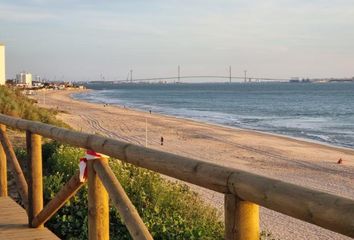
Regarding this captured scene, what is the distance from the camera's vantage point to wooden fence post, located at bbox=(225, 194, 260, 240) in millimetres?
1989

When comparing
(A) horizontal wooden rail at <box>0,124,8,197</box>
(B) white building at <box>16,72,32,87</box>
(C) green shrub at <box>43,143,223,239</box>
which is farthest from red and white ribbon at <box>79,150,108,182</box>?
(B) white building at <box>16,72,32,87</box>

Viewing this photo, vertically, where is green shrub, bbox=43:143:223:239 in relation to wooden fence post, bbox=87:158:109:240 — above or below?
below

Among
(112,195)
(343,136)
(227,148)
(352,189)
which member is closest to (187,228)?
(112,195)

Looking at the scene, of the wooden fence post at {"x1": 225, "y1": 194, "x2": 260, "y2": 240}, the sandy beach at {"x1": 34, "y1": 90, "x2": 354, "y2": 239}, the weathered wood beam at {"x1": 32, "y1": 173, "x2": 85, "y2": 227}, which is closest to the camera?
the wooden fence post at {"x1": 225, "y1": 194, "x2": 260, "y2": 240}

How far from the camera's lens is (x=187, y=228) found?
5.23 meters

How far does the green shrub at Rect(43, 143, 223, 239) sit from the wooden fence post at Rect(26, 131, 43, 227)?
0.77 m

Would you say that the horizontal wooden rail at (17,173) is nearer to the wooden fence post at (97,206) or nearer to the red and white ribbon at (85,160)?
the red and white ribbon at (85,160)

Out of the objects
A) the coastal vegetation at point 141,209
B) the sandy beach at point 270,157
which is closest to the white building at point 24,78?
the sandy beach at point 270,157

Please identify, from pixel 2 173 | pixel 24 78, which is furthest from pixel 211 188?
pixel 24 78

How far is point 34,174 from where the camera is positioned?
452 centimetres

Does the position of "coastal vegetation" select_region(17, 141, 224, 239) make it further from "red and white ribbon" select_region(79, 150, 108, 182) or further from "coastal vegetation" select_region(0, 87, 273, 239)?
"red and white ribbon" select_region(79, 150, 108, 182)

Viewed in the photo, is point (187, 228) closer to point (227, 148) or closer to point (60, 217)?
point (60, 217)

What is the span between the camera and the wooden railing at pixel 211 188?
1.61 meters

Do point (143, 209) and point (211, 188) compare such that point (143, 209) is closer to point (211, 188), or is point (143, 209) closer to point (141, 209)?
point (141, 209)
